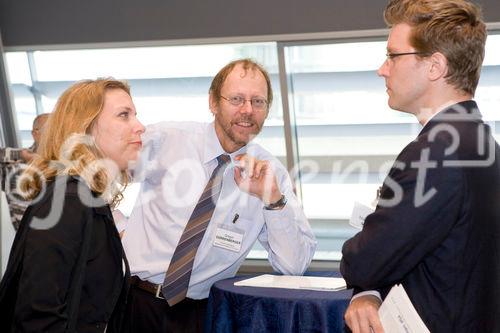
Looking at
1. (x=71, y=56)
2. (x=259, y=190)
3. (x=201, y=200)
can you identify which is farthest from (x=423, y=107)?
(x=71, y=56)

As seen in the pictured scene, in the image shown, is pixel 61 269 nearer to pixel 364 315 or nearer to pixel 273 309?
pixel 364 315

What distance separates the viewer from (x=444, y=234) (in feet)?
5.15

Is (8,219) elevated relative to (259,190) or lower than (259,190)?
lower

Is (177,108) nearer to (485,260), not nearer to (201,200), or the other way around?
(201,200)

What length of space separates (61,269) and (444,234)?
988 millimetres

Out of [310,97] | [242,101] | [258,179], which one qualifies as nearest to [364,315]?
[258,179]

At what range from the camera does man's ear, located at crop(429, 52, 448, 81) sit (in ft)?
5.51

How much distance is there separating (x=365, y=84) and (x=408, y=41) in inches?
143

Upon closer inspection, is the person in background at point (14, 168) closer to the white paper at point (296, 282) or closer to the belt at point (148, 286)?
the belt at point (148, 286)

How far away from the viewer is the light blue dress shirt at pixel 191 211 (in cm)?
283

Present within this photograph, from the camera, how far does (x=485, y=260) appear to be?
159 cm

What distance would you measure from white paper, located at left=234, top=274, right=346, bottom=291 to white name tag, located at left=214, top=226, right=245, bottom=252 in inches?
7.6

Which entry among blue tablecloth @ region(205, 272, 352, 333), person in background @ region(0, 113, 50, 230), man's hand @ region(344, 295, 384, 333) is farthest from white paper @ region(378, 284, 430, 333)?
person in background @ region(0, 113, 50, 230)

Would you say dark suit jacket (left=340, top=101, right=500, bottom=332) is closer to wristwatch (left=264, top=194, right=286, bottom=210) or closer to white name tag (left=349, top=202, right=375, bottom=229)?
Result: white name tag (left=349, top=202, right=375, bottom=229)
